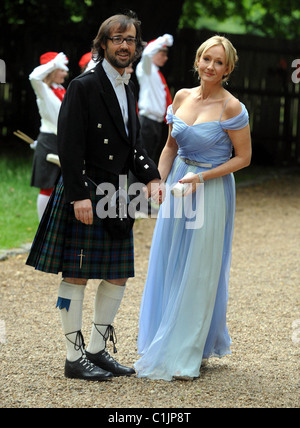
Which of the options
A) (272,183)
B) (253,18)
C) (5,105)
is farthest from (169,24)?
(253,18)

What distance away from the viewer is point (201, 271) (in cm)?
370

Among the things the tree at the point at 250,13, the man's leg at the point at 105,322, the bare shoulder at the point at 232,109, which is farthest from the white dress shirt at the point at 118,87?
the tree at the point at 250,13

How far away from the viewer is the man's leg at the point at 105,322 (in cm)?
365

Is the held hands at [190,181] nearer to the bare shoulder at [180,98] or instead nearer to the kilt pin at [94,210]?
the kilt pin at [94,210]

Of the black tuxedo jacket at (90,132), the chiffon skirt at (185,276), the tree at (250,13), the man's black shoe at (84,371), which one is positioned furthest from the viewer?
the tree at (250,13)

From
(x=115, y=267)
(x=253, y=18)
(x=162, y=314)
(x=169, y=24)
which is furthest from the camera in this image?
(x=253, y=18)

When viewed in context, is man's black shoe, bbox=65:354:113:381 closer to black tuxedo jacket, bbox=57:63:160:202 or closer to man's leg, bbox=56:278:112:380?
man's leg, bbox=56:278:112:380

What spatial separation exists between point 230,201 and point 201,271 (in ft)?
1.37

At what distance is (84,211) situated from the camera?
3.36 m

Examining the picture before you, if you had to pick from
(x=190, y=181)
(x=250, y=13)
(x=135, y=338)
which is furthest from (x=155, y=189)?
(x=250, y=13)

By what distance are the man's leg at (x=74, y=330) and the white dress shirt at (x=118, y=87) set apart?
2.80 ft

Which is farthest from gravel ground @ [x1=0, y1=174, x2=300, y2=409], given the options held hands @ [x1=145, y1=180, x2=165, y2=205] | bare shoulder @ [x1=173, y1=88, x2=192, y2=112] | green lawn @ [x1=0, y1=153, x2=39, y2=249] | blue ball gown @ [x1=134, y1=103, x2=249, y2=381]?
bare shoulder @ [x1=173, y1=88, x2=192, y2=112]

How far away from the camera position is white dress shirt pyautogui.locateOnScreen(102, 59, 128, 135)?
3488mm

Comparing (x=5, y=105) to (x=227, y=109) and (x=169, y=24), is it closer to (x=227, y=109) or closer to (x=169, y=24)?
(x=169, y=24)
